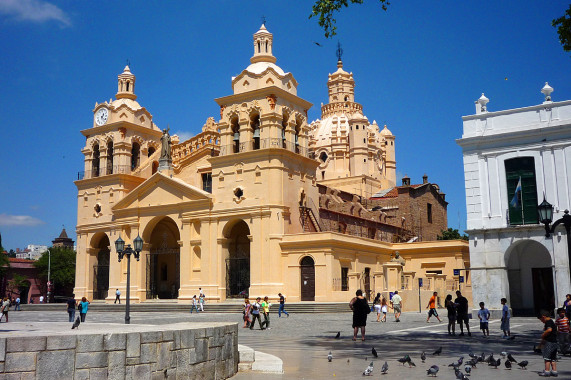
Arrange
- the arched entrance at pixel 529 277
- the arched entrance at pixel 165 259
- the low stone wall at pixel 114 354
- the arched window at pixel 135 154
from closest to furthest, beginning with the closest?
the low stone wall at pixel 114 354 < the arched entrance at pixel 529 277 < the arched entrance at pixel 165 259 < the arched window at pixel 135 154

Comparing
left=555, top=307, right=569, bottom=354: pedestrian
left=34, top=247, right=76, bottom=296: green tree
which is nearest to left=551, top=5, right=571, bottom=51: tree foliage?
left=555, top=307, right=569, bottom=354: pedestrian

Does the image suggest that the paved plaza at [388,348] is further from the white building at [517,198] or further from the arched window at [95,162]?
the arched window at [95,162]

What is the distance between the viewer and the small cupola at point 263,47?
42.7 m

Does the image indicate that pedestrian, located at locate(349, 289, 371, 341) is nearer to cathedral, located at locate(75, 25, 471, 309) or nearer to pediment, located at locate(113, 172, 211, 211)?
cathedral, located at locate(75, 25, 471, 309)

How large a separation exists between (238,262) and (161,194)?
7920mm

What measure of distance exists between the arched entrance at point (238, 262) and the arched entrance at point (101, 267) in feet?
38.8

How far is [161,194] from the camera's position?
4319cm

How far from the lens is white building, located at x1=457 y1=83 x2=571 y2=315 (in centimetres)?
2403

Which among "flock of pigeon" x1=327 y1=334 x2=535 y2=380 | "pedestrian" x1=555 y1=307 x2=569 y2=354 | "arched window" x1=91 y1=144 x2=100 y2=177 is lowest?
"flock of pigeon" x1=327 y1=334 x2=535 y2=380

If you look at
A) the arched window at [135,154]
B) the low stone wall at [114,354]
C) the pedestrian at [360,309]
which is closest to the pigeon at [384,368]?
the low stone wall at [114,354]

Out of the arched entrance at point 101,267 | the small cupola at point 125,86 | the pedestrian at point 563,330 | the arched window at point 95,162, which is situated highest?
the small cupola at point 125,86

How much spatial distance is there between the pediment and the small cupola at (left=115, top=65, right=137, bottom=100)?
9.94m

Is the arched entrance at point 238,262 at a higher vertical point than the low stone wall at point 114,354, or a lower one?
higher

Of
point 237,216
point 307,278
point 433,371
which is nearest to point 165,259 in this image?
point 237,216
